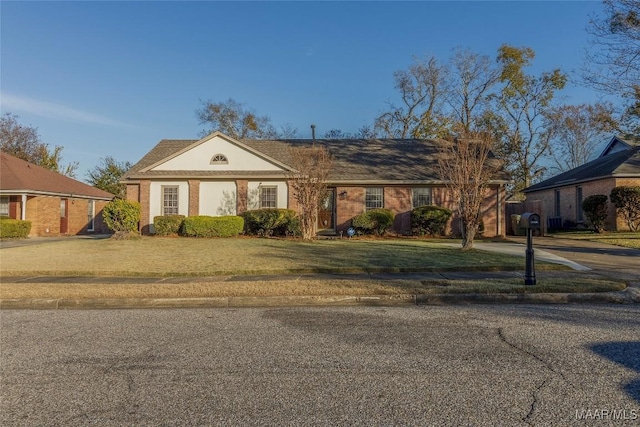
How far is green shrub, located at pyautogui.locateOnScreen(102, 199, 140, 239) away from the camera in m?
18.3

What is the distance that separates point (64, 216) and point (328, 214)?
17647 mm

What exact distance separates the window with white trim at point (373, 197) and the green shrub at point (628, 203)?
11540mm

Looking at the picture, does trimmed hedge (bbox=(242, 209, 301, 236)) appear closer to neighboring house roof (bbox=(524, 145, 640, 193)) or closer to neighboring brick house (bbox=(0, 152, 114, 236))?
neighboring brick house (bbox=(0, 152, 114, 236))

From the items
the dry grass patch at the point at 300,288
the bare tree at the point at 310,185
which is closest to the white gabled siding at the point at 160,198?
the bare tree at the point at 310,185

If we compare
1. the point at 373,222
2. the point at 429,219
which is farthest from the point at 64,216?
the point at 429,219

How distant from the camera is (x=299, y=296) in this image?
7746 mm

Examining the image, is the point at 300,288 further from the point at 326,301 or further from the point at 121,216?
the point at 121,216

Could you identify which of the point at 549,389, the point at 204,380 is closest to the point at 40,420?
the point at 204,380

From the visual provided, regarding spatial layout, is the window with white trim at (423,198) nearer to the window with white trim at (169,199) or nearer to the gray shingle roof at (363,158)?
the gray shingle roof at (363,158)

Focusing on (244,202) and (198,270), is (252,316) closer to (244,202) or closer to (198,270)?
(198,270)

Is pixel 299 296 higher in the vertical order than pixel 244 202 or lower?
lower

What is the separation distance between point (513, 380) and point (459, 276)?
5.89m

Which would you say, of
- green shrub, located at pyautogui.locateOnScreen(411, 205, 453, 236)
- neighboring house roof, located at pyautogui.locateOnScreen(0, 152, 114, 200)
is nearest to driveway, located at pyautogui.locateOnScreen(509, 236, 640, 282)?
green shrub, located at pyautogui.locateOnScreen(411, 205, 453, 236)

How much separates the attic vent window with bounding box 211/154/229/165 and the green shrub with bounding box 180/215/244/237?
10.9 feet
